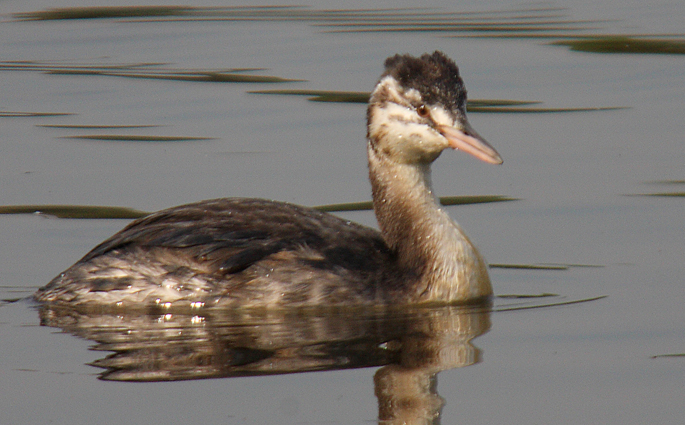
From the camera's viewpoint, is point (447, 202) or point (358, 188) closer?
point (447, 202)

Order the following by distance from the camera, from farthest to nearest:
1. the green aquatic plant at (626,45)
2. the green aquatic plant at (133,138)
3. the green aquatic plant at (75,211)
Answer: the green aquatic plant at (626,45), the green aquatic plant at (133,138), the green aquatic plant at (75,211)

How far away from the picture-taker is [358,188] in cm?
1135

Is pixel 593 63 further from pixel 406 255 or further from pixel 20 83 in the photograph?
pixel 406 255

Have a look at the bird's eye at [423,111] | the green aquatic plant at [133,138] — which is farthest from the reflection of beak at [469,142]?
the green aquatic plant at [133,138]

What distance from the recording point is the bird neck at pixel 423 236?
8.55 metres

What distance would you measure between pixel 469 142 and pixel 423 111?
41 centimetres

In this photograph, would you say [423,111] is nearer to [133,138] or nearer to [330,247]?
[330,247]

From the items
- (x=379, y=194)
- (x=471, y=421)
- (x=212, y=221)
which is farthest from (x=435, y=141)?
(x=471, y=421)

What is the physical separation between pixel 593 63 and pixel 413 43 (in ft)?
7.80

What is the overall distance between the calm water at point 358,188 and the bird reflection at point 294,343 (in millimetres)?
45

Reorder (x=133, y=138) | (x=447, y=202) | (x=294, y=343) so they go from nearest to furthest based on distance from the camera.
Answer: (x=294, y=343) → (x=447, y=202) → (x=133, y=138)

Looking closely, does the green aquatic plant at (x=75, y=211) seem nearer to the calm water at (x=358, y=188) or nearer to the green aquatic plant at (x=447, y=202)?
the calm water at (x=358, y=188)

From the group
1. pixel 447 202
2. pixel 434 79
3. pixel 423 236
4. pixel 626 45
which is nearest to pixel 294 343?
pixel 423 236

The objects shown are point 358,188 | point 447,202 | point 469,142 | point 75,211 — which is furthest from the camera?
point 358,188
